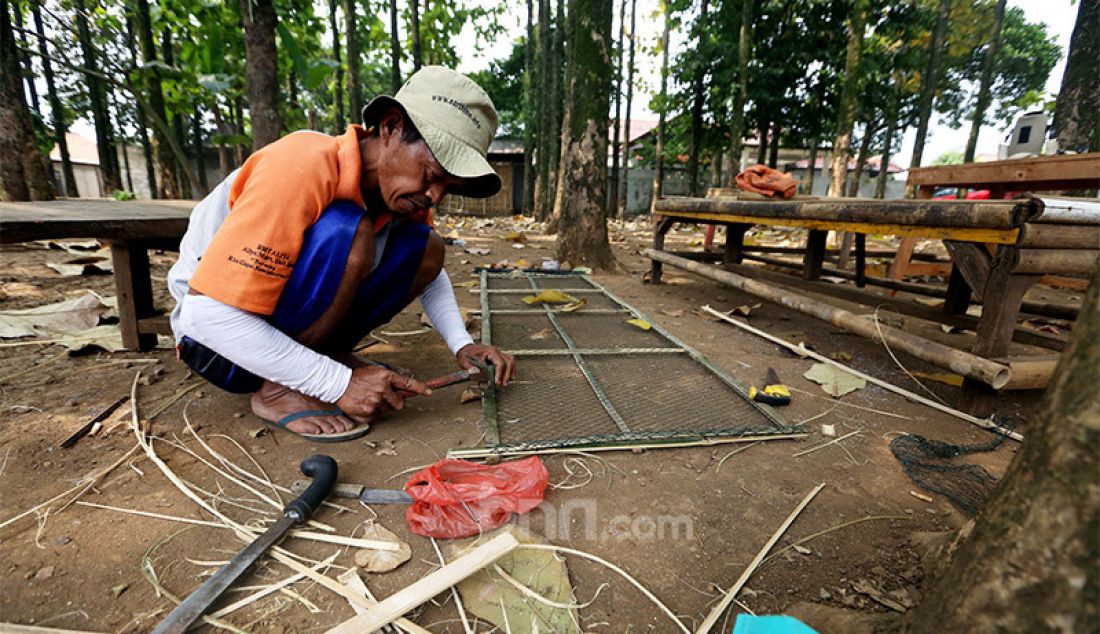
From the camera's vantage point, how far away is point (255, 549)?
3.84 feet

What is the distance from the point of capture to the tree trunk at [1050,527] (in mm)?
537

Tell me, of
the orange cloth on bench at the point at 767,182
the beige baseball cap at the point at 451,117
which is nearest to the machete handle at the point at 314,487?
the beige baseball cap at the point at 451,117

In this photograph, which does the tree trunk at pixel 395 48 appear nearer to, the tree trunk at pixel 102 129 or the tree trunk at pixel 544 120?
the tree trunk at pixel 544 120

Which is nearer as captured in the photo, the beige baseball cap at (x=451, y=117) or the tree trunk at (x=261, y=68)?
the beige baseball cap at (x=451, y=117)

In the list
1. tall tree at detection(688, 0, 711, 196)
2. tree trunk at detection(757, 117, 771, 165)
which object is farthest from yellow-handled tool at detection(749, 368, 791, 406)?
tree trunk at detection(757, 117, 771, 165)

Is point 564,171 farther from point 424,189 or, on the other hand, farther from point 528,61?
point 528,61

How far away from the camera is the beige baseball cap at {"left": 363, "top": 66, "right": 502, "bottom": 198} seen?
1494 millimetres

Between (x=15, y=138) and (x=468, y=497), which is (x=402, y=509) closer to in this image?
(x=468, y=497)

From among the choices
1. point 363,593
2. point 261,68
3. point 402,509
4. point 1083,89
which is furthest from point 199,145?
point 1083,89

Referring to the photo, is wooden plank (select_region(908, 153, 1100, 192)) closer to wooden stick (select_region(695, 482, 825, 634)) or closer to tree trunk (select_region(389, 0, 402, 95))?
wooden stick (select_region(695, 482, 825, 634))

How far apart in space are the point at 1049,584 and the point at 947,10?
15.4m

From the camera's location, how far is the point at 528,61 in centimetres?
1488

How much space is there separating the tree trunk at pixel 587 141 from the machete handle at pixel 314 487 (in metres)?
4.49

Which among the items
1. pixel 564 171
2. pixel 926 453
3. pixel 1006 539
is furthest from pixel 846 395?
pixel 564 171
